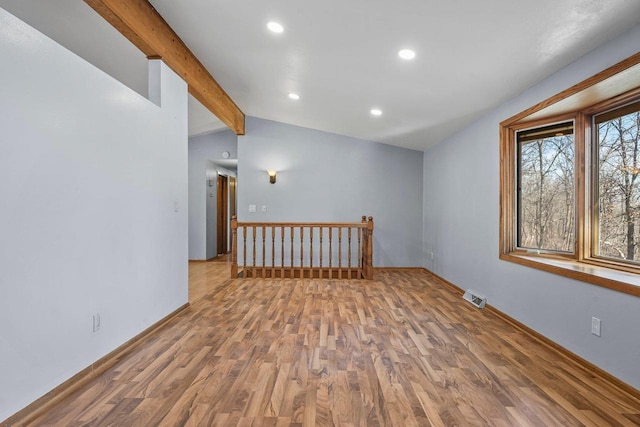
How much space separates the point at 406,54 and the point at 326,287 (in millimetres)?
3213

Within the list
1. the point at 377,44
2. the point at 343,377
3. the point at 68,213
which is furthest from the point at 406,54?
the point at 68,213

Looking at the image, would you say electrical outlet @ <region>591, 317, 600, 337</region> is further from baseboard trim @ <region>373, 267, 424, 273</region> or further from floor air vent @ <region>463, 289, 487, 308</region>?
baseboard trim @ <region>373, 267, 424, 273</region>

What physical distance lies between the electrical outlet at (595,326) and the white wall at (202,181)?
259 inches

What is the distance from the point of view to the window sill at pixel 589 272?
2.10 m

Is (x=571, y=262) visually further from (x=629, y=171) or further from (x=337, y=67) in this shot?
(x=337, y=67)

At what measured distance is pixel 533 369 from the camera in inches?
91.7

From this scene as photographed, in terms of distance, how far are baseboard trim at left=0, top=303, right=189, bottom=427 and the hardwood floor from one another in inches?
2.1

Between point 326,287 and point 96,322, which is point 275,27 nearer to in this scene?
point 96,322

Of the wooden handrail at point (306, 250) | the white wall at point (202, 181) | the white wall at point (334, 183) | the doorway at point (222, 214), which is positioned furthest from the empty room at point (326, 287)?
the doorway at point (222, 214)

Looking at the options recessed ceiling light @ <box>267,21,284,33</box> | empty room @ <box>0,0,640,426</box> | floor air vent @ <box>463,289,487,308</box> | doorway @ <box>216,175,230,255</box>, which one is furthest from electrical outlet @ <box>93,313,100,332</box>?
doorway @ <box>216,175,230,255</box>

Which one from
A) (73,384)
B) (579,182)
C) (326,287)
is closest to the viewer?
(73,384)

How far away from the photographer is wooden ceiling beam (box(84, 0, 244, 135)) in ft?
7.99

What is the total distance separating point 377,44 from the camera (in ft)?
9.32

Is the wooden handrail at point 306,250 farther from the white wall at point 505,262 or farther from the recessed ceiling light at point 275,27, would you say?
Result: the recessed ceiling light at point 275,27
